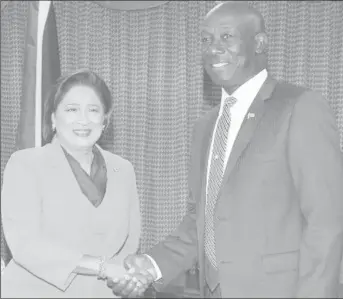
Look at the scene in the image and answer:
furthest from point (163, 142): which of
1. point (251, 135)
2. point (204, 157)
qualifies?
point (251, 135)

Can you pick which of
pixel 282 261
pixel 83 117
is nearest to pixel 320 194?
pixel 282 261

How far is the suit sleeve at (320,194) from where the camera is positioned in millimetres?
1518

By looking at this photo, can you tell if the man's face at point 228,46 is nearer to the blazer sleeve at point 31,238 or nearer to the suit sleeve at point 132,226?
the suit sleeve at point 132,226

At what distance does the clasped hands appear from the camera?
1.93 meters

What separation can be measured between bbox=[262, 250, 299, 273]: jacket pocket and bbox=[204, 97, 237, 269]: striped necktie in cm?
20

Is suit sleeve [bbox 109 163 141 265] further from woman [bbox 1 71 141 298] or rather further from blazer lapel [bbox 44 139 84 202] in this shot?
blazer lapel [bbox 44 139 84 202]

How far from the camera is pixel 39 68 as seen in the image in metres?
2.76

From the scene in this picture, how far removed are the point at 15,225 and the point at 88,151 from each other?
360mm

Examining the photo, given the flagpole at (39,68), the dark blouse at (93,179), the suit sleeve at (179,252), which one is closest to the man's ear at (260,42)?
the suit sleeve at (179,252)

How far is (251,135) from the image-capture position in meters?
1.63

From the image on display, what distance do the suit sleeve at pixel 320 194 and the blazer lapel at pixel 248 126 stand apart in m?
0.14

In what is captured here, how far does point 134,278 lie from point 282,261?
22.6 inches

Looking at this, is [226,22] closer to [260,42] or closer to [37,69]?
[260,42]

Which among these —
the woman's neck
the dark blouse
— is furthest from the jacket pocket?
the woman's neck
